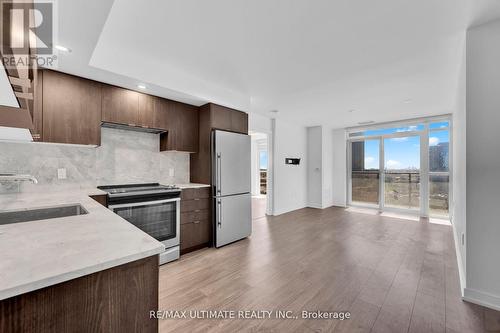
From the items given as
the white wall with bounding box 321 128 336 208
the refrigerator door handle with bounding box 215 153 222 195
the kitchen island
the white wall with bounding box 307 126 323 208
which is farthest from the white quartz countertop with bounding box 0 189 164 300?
the white wall with bounding box 321 128 336 208

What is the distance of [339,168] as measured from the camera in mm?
6621

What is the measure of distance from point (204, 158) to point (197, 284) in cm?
180

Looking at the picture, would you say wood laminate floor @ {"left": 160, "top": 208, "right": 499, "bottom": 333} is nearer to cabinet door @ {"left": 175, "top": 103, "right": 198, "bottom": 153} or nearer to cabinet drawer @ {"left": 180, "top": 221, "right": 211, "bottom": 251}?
cabinet drawer @ {"left": 180, "top": 221, "right": 211, "bottom": 251}

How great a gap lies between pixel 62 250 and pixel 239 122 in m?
3.14

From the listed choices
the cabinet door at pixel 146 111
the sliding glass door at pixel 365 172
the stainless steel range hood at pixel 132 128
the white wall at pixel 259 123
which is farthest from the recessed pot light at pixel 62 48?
the sliding glass door at pixel 365 172

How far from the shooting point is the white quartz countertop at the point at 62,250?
2.03ft

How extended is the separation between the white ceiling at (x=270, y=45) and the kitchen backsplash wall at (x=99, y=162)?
0.84 m

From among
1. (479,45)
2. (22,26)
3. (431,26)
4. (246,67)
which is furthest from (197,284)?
(479,45)

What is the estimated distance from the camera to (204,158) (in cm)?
340

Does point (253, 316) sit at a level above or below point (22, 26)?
below

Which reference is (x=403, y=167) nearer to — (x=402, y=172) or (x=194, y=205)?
(x=402, y=172)

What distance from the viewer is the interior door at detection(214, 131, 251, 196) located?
327 cm

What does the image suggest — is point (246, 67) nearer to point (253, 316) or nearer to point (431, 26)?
point (431, 26)

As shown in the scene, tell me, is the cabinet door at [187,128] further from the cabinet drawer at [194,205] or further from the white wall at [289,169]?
the white wall at [289,169]
